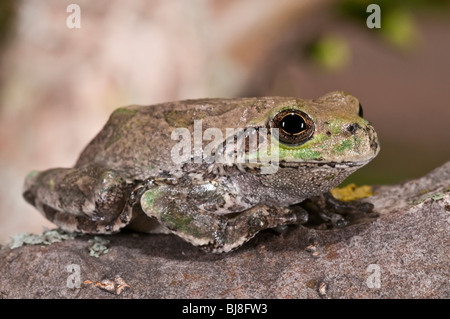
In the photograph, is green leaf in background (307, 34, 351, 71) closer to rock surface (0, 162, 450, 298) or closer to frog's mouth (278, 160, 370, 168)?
rock surface (0, 162, 450, 298)

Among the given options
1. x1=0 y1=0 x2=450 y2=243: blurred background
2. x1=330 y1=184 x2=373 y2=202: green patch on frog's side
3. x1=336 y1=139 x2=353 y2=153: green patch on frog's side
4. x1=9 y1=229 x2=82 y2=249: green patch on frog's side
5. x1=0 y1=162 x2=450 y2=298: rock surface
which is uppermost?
x1=0 y1=0 x2=450 y2=243: blurred background

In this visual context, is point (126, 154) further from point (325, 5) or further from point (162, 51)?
point (325, 5)

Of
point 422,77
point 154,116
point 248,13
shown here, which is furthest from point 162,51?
point 422,77

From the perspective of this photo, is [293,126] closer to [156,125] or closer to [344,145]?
[344,145]

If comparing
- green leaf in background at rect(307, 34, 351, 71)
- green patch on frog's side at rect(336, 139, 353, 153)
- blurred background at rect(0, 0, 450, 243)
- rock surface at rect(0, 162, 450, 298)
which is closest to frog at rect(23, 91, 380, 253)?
green patch on frog's side at rect(336, 139, 353, 153)

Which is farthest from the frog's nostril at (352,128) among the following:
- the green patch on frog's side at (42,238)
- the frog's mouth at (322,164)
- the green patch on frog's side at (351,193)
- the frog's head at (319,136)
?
the green patch on frog's side at (42,238)
